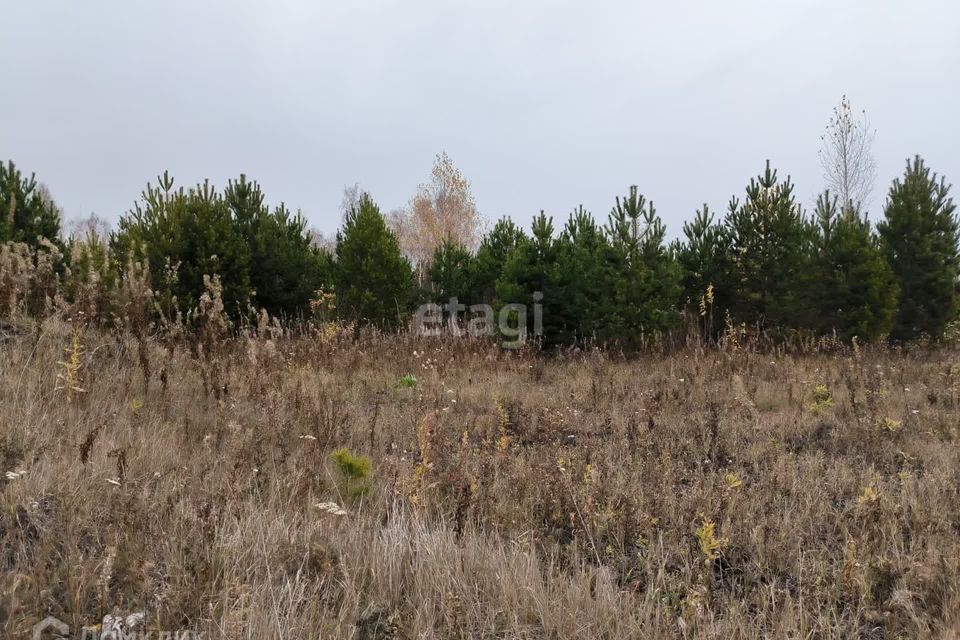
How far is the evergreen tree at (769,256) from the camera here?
1171cm

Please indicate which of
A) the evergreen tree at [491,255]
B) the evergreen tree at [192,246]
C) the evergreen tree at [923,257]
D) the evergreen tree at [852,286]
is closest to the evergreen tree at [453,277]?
the evergreen tree at [491,255]

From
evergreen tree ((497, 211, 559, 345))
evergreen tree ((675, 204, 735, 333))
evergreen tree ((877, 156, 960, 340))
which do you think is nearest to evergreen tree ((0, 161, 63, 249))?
evergreen tree ((497, 211, 559, 345))

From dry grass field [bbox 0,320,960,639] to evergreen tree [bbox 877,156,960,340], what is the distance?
29.2 feet

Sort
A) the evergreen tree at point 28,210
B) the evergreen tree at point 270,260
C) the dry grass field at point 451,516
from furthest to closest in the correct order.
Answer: the evergreen tree at point 270,260 < the evergreen tree at point 28,210 < the dry grass field at point 451,516

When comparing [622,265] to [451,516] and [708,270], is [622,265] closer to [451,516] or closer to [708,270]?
[708,270]

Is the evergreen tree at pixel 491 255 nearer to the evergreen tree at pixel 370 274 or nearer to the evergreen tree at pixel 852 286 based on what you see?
the evergreen tree at pixel 370 274

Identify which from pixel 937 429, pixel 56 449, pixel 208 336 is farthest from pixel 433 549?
pixel 937 429

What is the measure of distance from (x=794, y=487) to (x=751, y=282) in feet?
31.1

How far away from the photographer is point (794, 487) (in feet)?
11.5

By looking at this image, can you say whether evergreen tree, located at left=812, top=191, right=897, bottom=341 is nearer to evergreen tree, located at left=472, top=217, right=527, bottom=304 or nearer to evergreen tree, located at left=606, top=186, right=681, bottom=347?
evergreen tree, located at left=606, top=186, right=681, bottom=347

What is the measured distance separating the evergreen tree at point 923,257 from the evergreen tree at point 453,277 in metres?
9.45

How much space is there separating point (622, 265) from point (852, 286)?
476 centimetres

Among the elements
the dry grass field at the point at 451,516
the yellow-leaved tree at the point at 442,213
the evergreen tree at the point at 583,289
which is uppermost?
the yellow-leaved tree at the point at 442,213

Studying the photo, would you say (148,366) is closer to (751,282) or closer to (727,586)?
(727,586)
